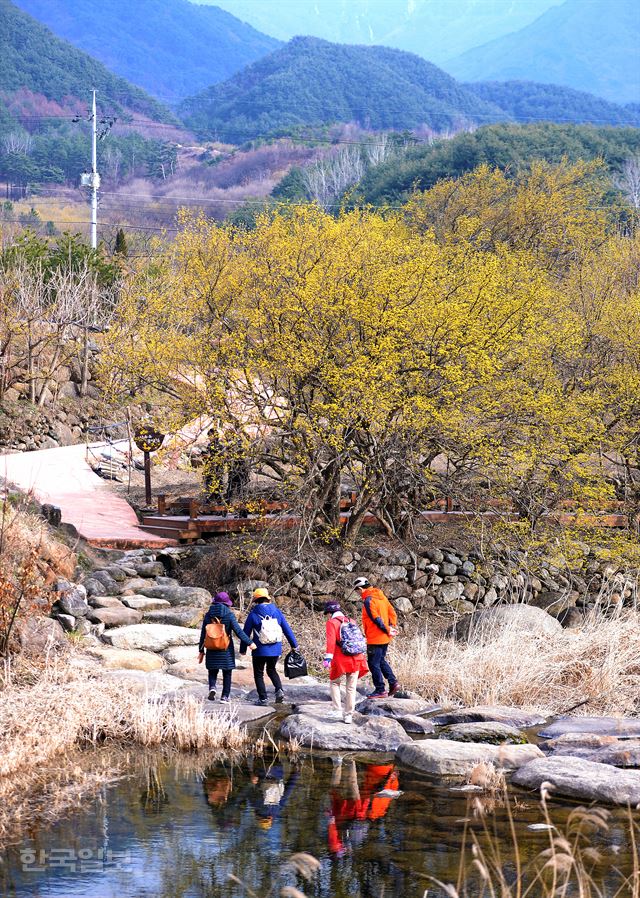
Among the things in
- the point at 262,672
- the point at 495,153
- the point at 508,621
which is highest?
the point at 495,153

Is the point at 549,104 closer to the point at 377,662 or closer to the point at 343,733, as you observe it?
the point at 377,662

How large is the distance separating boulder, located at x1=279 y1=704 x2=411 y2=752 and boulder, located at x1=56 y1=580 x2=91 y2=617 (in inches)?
179

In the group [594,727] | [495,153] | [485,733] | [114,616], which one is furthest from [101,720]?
[495,153]

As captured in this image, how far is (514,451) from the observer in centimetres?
1869

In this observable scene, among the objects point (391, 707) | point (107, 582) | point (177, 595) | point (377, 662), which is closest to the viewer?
point (391, 707)

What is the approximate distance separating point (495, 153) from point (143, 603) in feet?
180

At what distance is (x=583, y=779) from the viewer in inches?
381

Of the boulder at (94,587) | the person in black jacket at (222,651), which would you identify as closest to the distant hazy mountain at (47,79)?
the boulder at (94,587)

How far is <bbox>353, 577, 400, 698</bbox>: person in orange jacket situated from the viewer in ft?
40.6

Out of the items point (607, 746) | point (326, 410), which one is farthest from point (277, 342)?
point (607, 746)

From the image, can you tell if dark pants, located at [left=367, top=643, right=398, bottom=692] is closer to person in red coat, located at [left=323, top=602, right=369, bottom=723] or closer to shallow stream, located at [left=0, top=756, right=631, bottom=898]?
person in red coat, located at [left=323, top=602, right=369, bottom=723]

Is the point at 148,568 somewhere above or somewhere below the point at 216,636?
below

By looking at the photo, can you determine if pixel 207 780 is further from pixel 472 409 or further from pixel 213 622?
pixel 472 409

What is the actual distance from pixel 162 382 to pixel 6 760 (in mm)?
11282
